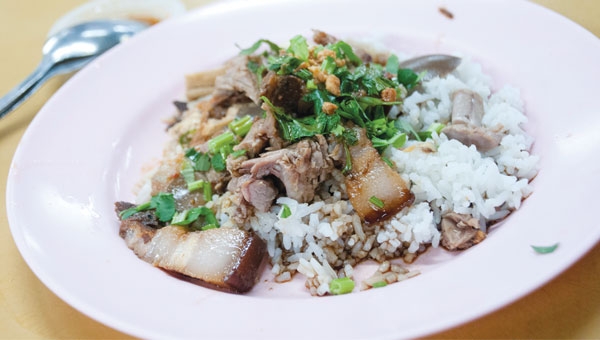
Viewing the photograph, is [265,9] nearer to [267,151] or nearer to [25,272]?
[267,151]

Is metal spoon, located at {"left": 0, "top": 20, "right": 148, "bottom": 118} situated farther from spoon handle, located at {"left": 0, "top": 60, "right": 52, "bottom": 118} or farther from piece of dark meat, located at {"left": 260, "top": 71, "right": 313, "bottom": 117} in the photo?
piece of dark meat, located at {"left": 260, "top": 71, "right": 313, "bottom": 117}

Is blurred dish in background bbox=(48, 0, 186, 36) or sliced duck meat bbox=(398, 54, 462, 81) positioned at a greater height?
blurred dish in background bbox=(48, 0, 186, 36)

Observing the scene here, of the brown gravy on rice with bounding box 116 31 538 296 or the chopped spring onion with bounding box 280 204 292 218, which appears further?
the chopped spring onion with bounding box 280 204 292 218

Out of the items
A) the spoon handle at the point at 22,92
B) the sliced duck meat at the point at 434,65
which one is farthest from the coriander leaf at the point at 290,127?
the spoon handle at the point at 22,92

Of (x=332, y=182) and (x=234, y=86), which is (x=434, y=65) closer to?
(x=332, y=182)

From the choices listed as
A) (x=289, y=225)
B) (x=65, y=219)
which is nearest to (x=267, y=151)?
(x=289, y=225)

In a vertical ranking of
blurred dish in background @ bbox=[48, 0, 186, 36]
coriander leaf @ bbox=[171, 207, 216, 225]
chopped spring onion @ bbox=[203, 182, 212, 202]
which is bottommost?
coriander leaf @ bbox=[171, 207, 216, 225]

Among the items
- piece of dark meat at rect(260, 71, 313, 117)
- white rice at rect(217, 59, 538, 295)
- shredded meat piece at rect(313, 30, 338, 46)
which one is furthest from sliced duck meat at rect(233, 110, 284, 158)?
shredded meat piece at rect(313, 30, 338, 46)
